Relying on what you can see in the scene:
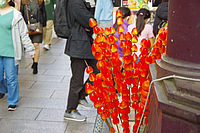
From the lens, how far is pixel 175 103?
157 centimetres

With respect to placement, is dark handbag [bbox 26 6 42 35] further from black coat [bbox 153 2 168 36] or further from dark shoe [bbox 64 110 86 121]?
dark shoe [bbox 64 110 86 121]

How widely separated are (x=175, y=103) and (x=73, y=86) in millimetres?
2976

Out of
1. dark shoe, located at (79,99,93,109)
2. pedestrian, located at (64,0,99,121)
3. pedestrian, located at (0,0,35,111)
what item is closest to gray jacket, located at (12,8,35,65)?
pedestrian, located at (0,0,35,111)

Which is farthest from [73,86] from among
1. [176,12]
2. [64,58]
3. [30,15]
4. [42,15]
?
[64,58]

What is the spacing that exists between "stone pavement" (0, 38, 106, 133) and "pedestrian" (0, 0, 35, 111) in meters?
0.36

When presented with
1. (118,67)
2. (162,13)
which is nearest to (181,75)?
(118,67)

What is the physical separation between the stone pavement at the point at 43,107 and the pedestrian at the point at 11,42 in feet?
1.18

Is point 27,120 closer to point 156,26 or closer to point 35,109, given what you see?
point 35,109

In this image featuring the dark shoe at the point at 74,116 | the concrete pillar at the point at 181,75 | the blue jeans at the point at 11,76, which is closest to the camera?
the concrete pillar at the point at 181,75

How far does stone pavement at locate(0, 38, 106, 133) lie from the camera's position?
14.2ft

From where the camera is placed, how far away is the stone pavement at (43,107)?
4.34 meters

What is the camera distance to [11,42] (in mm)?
4875

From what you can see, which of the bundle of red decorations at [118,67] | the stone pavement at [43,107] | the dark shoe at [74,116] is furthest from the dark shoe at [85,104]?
the bundle of red decorations at [118,67]

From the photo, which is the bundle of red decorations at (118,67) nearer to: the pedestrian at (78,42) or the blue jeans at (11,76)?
the pedestrian at (78,42)
